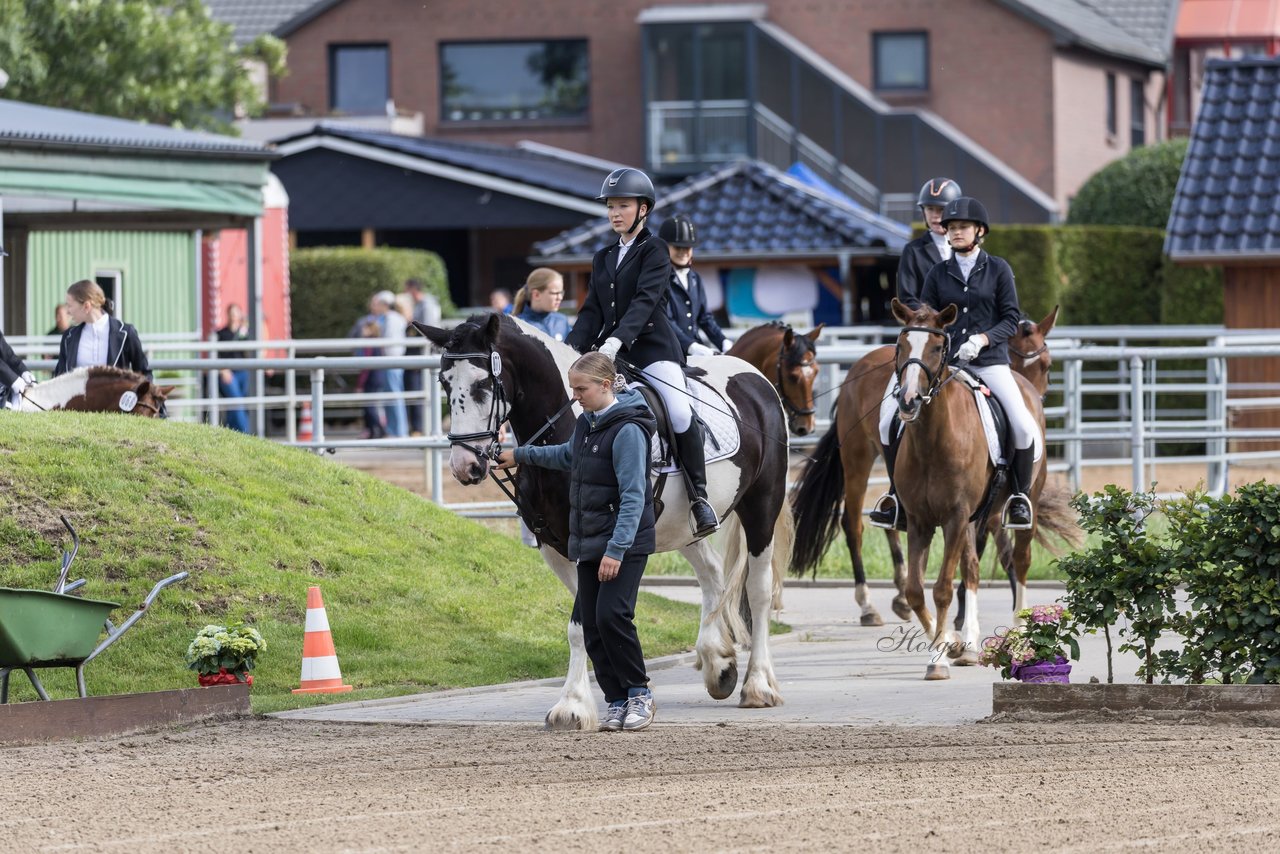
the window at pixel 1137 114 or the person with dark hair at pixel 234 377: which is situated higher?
the window at pixel 1137 114

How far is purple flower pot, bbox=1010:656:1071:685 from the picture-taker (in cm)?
936

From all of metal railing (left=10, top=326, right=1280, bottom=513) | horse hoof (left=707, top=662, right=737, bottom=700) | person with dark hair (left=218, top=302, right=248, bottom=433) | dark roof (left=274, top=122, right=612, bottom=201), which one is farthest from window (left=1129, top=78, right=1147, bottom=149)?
horse hoof (left=707, top=662, right=737, bottom=700)

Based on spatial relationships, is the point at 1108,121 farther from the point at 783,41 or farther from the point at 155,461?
the point at 155,461

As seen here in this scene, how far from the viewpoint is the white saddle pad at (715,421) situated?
9984 mm

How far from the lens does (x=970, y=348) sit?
11203 millimetres

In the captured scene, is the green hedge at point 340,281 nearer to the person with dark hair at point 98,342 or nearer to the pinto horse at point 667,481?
the person with dark hair at point 98,342

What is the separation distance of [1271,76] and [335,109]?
2576cm

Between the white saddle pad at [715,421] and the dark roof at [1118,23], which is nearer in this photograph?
the white saddle pad at [715,421]

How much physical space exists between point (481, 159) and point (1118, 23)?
1582 centimetres

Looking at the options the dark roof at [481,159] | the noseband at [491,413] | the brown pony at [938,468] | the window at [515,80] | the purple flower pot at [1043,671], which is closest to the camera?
the noseband at [491,413]

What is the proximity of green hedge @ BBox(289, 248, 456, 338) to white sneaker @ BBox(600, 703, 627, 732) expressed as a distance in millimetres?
25900

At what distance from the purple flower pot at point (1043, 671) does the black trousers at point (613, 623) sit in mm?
1709

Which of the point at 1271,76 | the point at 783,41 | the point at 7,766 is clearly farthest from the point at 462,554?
the point at 783,41

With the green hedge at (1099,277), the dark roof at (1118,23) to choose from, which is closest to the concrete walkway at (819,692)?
the green hedge at (1099,277)
